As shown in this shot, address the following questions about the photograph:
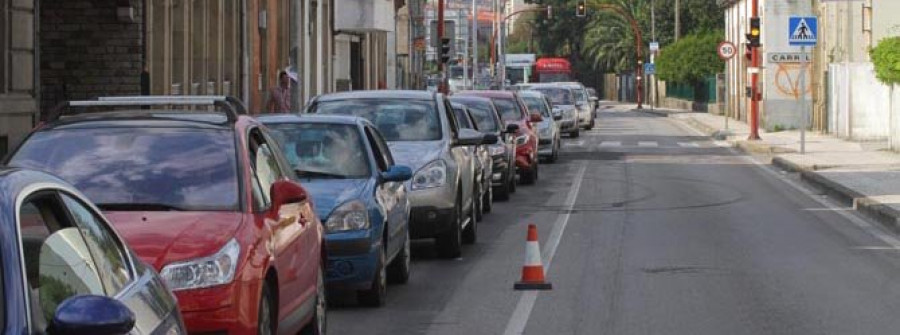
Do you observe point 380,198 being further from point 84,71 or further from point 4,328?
point 84,71

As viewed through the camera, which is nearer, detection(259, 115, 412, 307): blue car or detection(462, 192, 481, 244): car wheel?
detection(259, 115, 412, 307): blue car

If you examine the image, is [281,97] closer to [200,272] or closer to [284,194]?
[284,194]

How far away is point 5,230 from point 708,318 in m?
7.99

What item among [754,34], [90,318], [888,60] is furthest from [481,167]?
[754,34]

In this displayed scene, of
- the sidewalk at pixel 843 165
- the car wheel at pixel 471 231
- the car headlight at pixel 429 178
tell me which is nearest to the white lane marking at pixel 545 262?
the car wheel at pixel 471 231

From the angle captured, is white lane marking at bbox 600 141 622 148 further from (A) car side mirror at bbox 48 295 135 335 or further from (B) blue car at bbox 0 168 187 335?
(A) car side mirror at bbox 48 295 135 335

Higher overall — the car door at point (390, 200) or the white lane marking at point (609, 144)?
the car door at point (390, 200)

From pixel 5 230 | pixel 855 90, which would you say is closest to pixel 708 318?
pixel 5 230

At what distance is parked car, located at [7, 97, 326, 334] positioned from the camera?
8.02 metres

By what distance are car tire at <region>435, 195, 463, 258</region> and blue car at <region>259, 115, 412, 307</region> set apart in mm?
1683

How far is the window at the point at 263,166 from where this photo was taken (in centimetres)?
947

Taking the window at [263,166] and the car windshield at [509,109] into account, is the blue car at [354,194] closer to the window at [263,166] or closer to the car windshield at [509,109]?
the window at [263,166]

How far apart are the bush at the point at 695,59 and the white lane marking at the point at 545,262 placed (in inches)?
2046

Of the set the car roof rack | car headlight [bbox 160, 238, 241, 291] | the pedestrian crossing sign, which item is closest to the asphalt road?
the car roof rack
